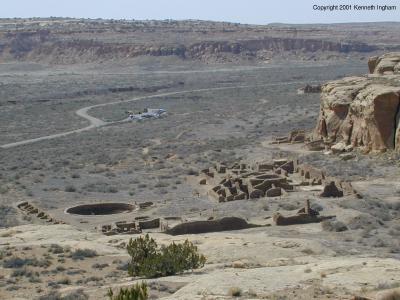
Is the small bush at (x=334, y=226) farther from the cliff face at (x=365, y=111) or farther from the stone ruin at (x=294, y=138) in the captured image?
the stone ruin at (x=294, y=138)

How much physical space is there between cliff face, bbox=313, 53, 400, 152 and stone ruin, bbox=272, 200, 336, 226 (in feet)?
47.9

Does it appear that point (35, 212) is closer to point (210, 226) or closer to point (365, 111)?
point (210, 226)

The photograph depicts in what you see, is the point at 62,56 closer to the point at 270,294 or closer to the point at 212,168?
the point at 212,168

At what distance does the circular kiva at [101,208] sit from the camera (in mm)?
36344

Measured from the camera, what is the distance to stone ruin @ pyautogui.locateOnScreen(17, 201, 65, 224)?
1312 inches

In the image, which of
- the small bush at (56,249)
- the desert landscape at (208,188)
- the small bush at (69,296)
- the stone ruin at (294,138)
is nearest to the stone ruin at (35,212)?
the desert landscape at (208,188)

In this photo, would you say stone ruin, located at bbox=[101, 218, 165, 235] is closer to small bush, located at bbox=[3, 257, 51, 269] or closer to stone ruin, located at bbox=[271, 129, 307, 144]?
small bush, located at bbox=[3, 257, 51, 269]

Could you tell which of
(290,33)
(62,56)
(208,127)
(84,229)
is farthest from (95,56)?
(84,229)

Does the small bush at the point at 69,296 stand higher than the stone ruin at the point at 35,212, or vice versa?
the small bush at the point at 69,296

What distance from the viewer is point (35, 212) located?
3516 centimetres

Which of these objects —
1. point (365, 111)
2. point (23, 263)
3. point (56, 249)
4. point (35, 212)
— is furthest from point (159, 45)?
point (23, 263)

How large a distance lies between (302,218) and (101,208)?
35.2ft

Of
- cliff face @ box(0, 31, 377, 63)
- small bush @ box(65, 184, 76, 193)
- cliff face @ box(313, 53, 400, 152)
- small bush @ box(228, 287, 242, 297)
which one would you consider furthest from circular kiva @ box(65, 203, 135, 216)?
cliff face @ box(0, 31, 377, 63)

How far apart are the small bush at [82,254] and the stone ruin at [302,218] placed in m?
8.27
